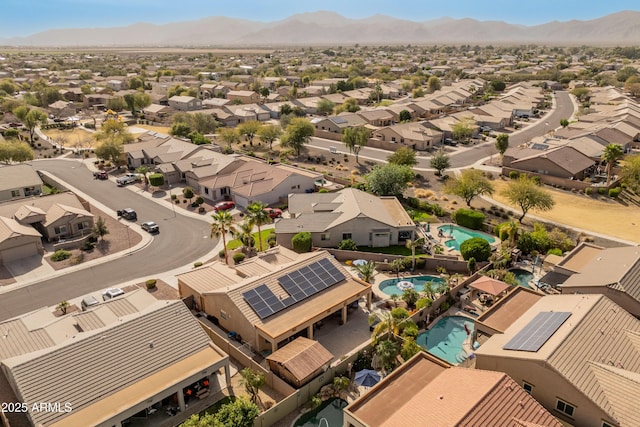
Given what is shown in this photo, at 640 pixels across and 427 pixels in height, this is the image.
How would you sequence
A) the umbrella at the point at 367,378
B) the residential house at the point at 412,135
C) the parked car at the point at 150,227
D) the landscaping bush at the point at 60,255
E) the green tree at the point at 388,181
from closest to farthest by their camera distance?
the umbrella at the point at 367,378 → the landscaping bush at the point at 60,255 → the parked car at the point at 150,227 → the green tree at the point at 388,181 → the residential house at the point at 412,135

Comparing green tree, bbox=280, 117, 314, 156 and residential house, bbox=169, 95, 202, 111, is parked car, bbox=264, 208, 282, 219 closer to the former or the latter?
green tree, bbox=280, 117, 314, 156

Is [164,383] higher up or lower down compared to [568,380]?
lower down

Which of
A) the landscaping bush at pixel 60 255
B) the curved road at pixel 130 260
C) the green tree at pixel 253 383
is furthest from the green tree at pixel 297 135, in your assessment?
the green tree at pixel 253 383

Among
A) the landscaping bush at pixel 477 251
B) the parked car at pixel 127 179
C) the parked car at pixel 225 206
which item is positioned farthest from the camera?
the parked car at pixel 127 179

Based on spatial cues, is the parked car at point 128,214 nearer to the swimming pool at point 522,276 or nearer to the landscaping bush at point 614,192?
the swimming pool at point 522,276

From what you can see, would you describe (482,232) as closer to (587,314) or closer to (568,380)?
(587,314)

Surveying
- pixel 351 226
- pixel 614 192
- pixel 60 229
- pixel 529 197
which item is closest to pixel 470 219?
pixel 529 197

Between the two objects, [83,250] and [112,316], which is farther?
[83,250]

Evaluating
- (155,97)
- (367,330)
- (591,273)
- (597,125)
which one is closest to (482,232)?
(591,273)
